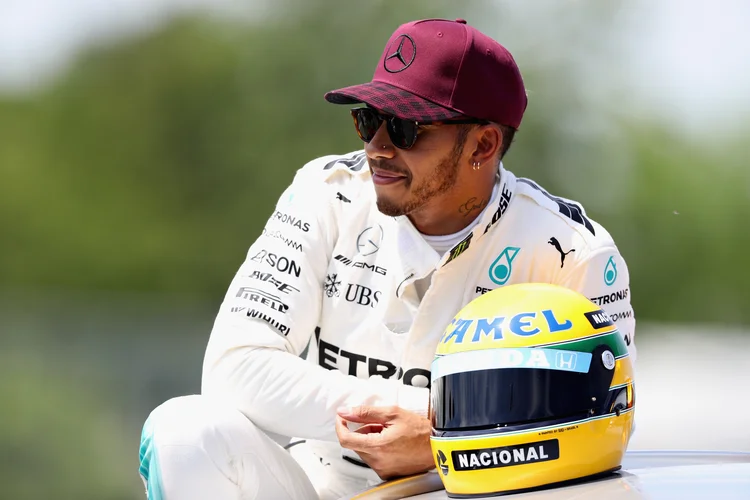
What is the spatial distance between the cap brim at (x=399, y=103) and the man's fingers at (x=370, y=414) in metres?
0.69

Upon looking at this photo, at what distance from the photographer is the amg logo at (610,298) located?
2691 millimetres

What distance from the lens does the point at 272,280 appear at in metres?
2.69

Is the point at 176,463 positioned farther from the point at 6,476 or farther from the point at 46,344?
the point at 46,344

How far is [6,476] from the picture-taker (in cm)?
926

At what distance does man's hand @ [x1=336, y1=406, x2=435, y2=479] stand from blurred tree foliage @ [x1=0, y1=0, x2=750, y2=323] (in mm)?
14785

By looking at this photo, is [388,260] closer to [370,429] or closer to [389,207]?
[389,207]

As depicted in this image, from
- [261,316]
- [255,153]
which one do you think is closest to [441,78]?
[261,316]

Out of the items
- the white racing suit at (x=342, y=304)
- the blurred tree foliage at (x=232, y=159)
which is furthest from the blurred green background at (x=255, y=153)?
the white racing suit at (x=342, y=304)

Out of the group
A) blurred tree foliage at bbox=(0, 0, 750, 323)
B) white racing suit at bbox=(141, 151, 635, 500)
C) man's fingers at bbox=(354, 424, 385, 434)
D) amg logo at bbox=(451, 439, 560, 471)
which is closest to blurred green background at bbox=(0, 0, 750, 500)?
blurred tree foliage at bbox=(0, 0, 750, 323)

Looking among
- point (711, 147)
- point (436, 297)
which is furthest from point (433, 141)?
point (711, 147)

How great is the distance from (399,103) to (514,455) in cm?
94

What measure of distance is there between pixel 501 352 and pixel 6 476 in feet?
26.3

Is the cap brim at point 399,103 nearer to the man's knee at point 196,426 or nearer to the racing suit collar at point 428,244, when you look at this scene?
the racing suit collar at point 428,244

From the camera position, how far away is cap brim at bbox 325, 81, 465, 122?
264 cm
